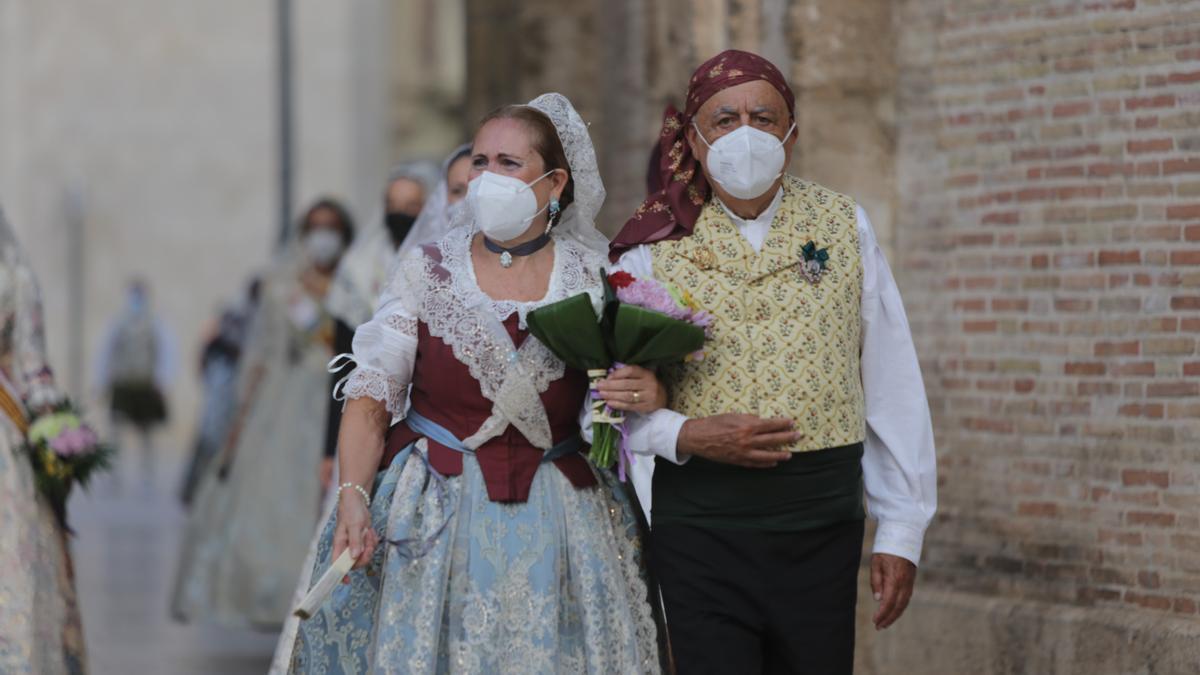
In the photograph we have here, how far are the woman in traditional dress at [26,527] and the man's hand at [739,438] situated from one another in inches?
109

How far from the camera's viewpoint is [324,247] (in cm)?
1024

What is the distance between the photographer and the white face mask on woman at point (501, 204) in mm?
5191

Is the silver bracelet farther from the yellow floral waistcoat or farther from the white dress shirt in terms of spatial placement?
the yellow floral waistcoat

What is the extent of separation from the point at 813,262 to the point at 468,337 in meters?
0.87

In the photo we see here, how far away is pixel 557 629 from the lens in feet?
16.8

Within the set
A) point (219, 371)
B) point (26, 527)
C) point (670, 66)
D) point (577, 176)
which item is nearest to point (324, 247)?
point (670, 66)

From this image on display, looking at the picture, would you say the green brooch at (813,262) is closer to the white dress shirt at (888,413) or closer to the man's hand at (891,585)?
the white dress shirt at (888,413)

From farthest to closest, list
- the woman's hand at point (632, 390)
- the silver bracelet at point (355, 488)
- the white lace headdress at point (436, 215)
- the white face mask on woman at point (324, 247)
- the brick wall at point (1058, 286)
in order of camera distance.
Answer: the white face mask on woman at point (324, 247) → the white lace headdress at point (436, 215) → the brick wall at point (1058, 286) → the silver bracelet at point (355, 488) → the woman's hand at point (632, 390)

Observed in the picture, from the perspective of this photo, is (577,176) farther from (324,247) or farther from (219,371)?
(219,371)

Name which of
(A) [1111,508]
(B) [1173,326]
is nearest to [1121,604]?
(A) [1111,508]

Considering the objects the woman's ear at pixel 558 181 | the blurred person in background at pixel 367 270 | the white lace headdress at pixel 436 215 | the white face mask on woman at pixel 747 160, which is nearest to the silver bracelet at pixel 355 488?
the woman's ear at pixel 558 181

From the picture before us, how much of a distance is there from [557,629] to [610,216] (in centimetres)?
520

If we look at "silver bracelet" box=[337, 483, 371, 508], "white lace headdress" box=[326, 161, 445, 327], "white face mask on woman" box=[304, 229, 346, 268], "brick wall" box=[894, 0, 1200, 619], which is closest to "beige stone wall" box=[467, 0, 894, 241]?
"brick wall" box=[894, 0, 1200, 619]

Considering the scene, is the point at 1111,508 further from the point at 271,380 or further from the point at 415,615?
the point at 271,380
